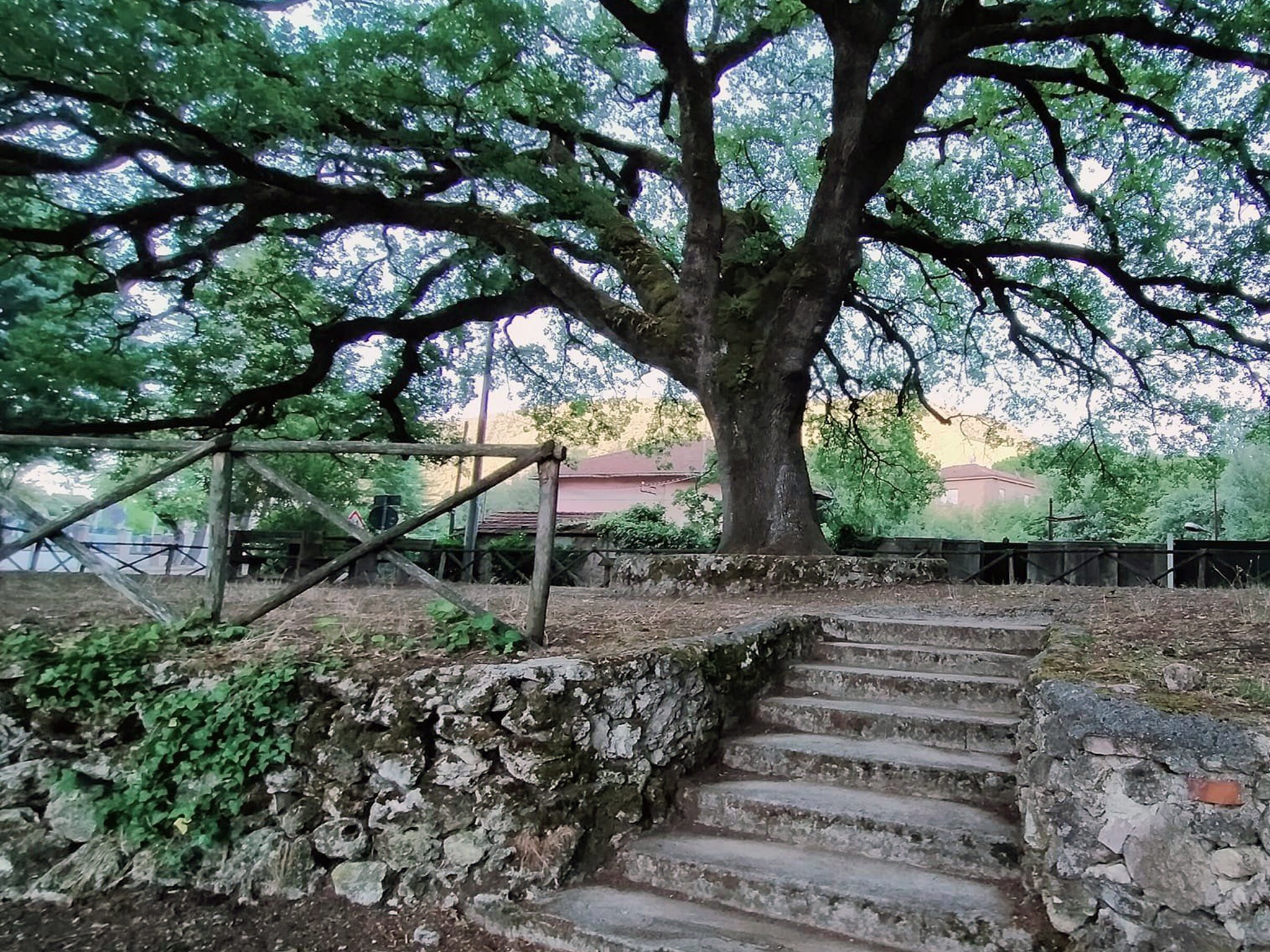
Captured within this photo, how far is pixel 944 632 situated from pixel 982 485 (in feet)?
168

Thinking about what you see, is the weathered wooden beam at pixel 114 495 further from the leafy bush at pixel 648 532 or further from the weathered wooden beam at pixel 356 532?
the leafy bush at pixel 648 532

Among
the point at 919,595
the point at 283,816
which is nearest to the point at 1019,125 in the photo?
the point at 919,595

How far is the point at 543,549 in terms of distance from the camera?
371 cm

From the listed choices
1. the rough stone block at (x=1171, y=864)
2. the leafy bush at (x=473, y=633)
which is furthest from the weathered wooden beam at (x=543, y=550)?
the rough stone block at (x=1171, y=864)

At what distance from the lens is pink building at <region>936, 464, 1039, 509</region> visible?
48562 millimetres

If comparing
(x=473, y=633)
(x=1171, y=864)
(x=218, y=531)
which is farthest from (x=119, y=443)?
(x=1171, y=864)

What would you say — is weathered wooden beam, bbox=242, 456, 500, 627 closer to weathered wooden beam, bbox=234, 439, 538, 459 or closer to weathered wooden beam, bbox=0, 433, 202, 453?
weathered wooden beam, bbox=234, 439, 538, 459

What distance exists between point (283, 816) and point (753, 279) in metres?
7.66

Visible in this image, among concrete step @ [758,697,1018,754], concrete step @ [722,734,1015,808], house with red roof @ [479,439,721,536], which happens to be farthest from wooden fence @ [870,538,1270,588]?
house with red roof @ [479,439,721,536]

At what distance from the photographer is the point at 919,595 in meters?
6.53

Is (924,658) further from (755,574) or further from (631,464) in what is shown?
(631,464)

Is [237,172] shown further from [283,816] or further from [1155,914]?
[1155,914]

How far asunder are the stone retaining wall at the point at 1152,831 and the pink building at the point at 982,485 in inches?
1904

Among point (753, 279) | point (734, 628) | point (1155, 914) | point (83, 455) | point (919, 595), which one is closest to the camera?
point (1155, 914)
